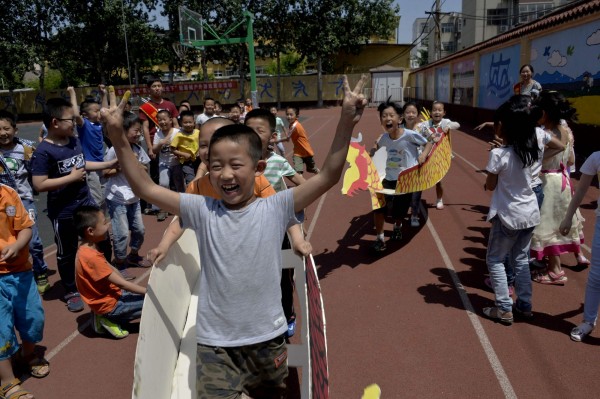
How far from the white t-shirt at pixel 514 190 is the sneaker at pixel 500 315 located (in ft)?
2.40

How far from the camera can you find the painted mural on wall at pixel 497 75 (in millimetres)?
13789

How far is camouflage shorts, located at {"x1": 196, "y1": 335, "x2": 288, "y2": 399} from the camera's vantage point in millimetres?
2010

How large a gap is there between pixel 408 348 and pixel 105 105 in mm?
2693

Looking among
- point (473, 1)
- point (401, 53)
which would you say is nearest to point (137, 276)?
point (401, 53)

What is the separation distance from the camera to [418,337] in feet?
11.4

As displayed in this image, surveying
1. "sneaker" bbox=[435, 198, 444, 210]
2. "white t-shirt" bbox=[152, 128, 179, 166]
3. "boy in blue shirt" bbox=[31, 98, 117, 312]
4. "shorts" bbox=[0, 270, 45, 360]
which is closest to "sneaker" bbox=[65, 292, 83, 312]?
"boy in blue shirt" bbox=[31, 98, 117, 312]

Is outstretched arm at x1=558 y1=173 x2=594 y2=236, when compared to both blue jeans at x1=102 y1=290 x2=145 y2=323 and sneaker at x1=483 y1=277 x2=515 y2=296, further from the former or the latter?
blue jeans at x1=102 y1=290 x2=145 y2=323

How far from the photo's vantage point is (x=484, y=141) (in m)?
14.1

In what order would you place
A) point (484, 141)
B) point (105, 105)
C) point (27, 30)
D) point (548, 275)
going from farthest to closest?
point (27, 30) → point (484, 141) → point (548, 275) → point (105, 105)

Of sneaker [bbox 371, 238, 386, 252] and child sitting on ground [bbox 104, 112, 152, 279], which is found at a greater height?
child sitting on ground [bbox 104, 112, 152, 279]

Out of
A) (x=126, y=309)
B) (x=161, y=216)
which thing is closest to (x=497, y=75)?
(x=161, y=216)

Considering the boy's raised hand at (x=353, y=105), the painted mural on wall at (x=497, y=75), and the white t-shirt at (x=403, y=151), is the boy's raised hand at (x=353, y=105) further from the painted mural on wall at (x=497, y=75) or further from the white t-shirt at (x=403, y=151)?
the painted mural on wall at (x=497, y=75)

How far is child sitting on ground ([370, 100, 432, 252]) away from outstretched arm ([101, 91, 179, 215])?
11.6 ft

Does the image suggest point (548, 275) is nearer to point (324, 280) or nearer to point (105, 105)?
point (324, 280)
